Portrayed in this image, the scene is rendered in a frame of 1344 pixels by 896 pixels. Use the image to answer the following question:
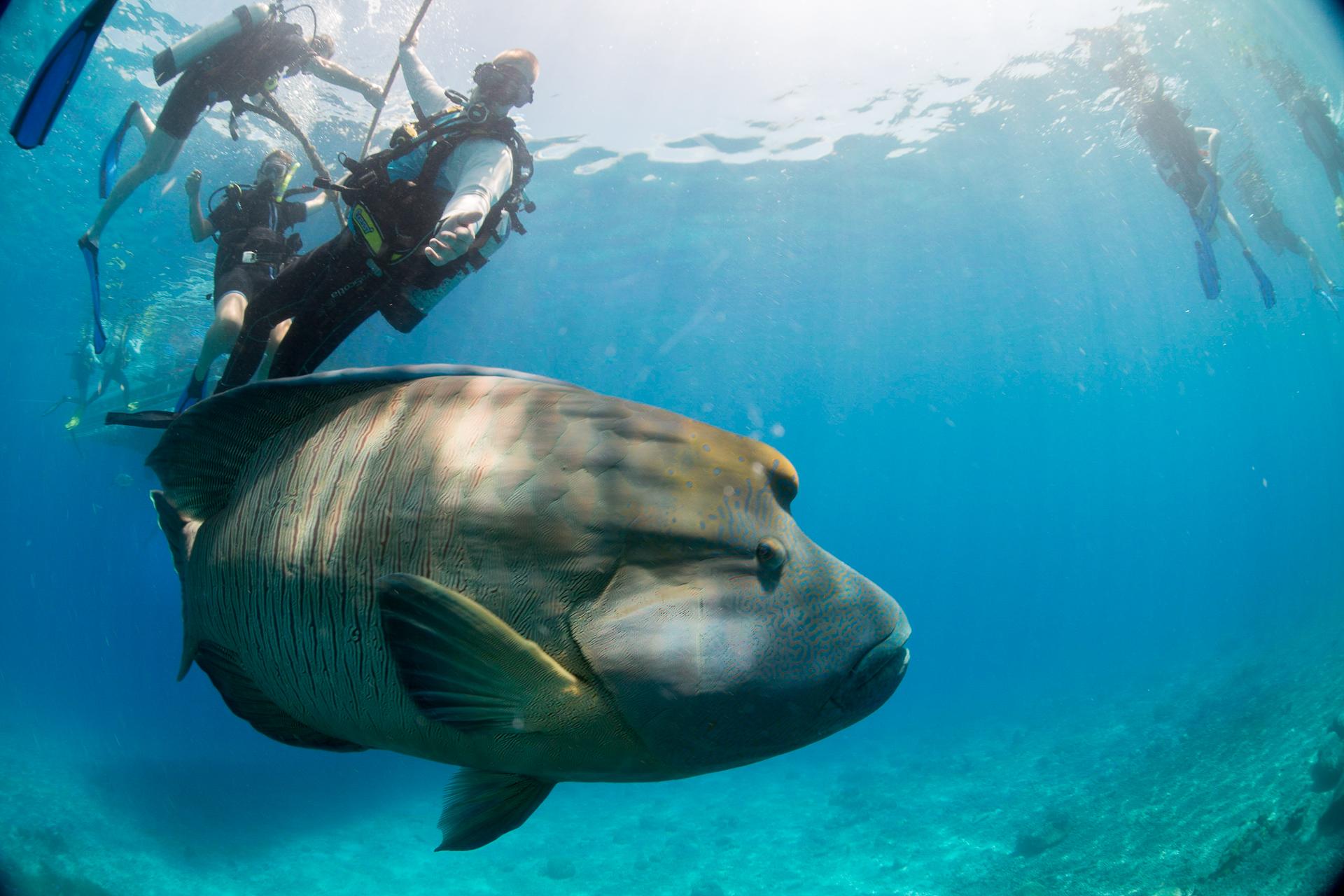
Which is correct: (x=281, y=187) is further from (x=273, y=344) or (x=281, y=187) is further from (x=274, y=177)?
(x=273, y=344)

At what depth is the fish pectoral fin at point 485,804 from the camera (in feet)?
3.86

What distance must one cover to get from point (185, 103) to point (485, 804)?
6.57 m

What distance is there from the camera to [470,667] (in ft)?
2.80

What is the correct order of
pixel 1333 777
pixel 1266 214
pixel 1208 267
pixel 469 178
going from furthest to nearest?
1. pixel 1266 214
2. pixel 1208 267
3. pixel 1333 777
4. pixel 469 178

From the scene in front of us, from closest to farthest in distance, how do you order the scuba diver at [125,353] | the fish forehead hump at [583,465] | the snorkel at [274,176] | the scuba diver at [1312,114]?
the fish forehead hump at [583,465] → the snorkel at [274,176] → the scuba diver at [125,353] → the scuba diver at [1312,114]

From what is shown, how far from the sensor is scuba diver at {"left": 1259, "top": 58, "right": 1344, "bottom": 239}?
15430mm

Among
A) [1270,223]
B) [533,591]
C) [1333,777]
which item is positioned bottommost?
[1333,777]

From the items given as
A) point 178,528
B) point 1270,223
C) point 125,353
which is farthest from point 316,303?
point 1270,223

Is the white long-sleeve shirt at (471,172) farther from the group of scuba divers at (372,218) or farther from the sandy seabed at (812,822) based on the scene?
the sandy seabed at (812,822)

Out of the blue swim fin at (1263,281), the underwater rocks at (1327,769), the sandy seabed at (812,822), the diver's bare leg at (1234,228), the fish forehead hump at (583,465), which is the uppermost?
the diver's bare leg at (1234,228)

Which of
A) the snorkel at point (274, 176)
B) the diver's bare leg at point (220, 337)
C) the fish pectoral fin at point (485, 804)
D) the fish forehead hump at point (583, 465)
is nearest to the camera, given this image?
the fish forehead hump at point (583, 465)

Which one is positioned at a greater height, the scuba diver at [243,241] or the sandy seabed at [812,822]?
the scuba diver at [243,241]

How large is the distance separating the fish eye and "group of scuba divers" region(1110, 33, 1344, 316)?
14803 mm

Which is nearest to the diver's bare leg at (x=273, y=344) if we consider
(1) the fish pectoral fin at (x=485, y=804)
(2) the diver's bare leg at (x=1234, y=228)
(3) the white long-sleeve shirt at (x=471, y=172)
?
(3) the white long-sleeve shirt at (x=471, y=172)
